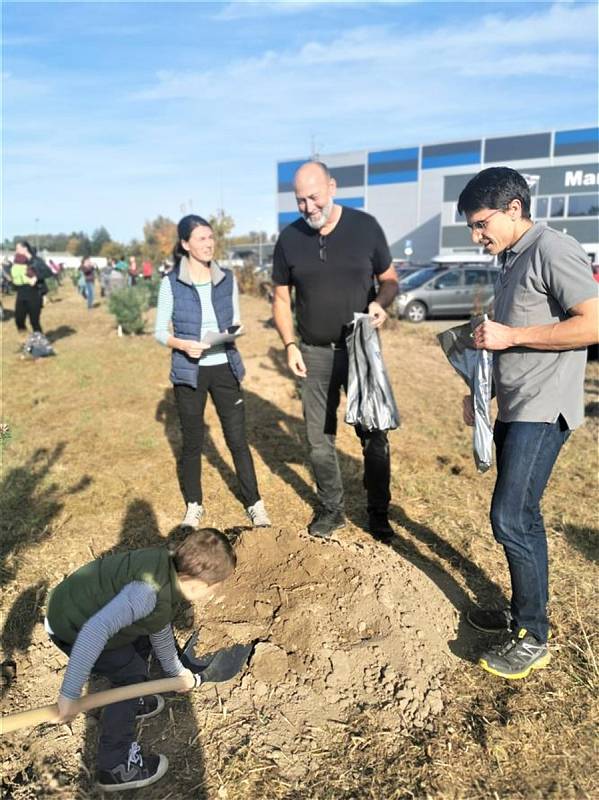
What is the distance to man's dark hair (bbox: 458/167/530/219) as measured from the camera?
2166mm

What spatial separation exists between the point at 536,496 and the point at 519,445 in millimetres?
235

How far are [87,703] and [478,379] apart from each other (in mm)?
1905

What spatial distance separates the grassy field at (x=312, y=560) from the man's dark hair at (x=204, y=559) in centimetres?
74

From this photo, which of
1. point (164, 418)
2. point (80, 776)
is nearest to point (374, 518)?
point (80, 776)

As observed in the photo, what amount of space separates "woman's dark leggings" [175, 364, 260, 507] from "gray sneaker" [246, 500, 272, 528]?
0.12 feet

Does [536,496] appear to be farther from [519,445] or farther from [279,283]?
[279,283]

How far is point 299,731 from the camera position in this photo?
228 cm

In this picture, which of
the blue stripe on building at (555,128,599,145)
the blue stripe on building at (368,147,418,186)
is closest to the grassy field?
the blue stripe on building at (555,128,599,145)

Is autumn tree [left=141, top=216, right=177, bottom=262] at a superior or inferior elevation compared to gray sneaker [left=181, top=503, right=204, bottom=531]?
superior

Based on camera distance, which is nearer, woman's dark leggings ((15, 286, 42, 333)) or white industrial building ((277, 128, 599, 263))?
woman's dark leggings ((15, 286, 42, 333))

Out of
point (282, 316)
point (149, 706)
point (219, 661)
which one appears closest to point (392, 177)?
point (282, 316)

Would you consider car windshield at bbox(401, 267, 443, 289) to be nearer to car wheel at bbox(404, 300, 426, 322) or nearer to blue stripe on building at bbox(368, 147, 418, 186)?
car wheel at bbox(404, 300, 426, 322)

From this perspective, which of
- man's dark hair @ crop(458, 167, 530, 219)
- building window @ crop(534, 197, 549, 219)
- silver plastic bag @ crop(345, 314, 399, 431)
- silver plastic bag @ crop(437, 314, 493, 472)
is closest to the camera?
man's dark hair @ crop(458, 167, 530, 219)

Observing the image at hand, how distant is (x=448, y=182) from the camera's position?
4050 cm
